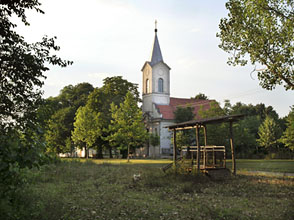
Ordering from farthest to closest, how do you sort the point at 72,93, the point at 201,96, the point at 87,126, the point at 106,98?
the point at 201,96, the point at 72,93, the point at 106,98, the point at 87,126

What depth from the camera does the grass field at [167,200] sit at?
786 cm

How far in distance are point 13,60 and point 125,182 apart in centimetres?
1037

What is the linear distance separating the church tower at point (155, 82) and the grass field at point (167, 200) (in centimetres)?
4485

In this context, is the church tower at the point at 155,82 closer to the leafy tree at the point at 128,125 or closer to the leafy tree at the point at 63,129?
the leafy tree at the point at 63,129

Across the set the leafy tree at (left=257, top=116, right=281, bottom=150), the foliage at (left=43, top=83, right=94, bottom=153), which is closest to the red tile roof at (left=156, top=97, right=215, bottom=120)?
the leafy tree at (left=257, top=116, right=281, bottom=150)

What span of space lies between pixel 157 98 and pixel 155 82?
10.5 ft

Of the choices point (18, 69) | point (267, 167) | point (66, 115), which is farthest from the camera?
point (66, 115)

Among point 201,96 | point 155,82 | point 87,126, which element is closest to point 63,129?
point 87,126

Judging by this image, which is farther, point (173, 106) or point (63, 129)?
point (173, 106)

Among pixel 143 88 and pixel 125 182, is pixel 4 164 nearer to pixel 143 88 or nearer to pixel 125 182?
pixel 125 182

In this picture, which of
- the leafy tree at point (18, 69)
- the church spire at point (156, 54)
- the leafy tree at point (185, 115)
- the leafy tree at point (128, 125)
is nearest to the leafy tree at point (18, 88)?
the leafy tree at point (18, 69)

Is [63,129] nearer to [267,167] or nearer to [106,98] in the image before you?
[106,98]

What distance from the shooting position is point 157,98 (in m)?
59.3

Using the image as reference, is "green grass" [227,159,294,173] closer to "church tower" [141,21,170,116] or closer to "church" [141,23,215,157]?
"church" [141,23,215,157]
